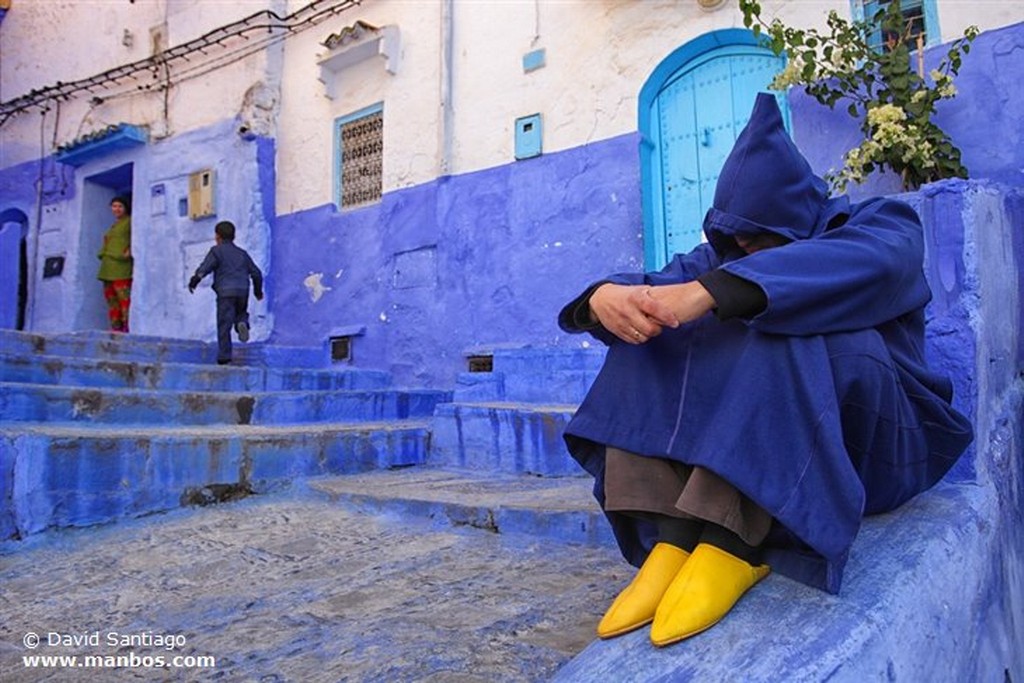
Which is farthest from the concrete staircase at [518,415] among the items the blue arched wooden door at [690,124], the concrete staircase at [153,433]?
the blue arched wooden door at [690,124]

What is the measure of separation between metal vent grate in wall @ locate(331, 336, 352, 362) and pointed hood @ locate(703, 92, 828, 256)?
20.9 ft

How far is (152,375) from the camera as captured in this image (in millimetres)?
4629

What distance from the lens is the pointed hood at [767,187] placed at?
5.01ft

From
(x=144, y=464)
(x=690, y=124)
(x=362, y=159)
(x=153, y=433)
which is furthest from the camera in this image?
(x=362, y=159)

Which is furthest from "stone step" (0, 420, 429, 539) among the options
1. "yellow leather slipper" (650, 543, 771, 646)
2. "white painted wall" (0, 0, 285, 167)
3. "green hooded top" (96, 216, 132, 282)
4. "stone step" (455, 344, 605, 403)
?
"green hooded top" (96, 216, 132, 282)

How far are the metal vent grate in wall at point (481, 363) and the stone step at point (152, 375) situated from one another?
4.01ft

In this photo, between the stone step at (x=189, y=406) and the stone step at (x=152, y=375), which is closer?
the stone step at (x=189, y=406)

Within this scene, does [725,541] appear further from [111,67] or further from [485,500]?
[111,67]

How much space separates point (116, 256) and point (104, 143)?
152 cm

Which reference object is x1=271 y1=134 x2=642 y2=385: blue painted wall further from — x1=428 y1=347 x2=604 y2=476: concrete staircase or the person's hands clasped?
the person's hands clasped

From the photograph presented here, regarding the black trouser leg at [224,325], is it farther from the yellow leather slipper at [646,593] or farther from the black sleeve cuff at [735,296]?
the black sleeve cuff at [735,296]

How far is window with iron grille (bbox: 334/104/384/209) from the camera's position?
7684 millimetres

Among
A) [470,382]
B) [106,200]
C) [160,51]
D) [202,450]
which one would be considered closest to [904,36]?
[470,382]

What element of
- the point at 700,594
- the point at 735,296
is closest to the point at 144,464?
the point at 700,594
